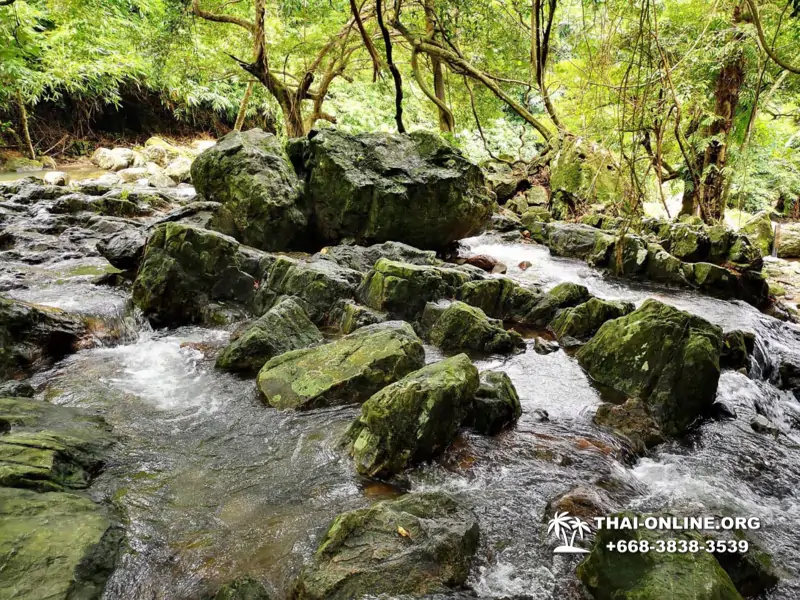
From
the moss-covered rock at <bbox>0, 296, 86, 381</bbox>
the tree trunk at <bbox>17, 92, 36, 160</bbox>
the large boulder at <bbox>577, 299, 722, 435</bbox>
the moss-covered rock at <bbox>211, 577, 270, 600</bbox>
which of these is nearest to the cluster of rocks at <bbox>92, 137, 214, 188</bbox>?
the tree trunk at <bbox>17, 92, 36, 160</bbox>

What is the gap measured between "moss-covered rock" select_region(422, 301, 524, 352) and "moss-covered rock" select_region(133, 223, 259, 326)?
2796 mm

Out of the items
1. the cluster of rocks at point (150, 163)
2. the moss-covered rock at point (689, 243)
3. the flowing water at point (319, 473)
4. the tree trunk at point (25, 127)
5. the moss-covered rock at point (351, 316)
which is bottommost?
the flowing water at point (319, 473)

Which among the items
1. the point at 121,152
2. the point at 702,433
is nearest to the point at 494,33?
the point at 702,433

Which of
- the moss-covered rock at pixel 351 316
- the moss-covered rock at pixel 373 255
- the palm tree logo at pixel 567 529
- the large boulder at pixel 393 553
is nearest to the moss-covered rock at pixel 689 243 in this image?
the moss-covered rock at pixel 373 255

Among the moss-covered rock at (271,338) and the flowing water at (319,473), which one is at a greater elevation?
the moss-covered rock at (271,338)

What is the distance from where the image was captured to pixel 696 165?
11.2m

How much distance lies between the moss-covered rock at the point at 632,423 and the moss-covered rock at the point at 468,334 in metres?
1.52

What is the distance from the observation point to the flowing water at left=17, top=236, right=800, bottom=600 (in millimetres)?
2570

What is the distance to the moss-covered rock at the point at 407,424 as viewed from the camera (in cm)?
328

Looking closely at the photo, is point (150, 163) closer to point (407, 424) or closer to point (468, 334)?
point (468, 334)

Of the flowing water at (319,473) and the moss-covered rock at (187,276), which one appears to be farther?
the moss-covered rock at (187,276)

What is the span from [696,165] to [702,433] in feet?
31.1

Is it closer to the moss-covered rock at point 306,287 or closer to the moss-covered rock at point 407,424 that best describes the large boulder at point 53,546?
the moss-covered rock at point 407,424

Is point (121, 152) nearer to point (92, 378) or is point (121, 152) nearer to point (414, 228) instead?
point (414, 228)
